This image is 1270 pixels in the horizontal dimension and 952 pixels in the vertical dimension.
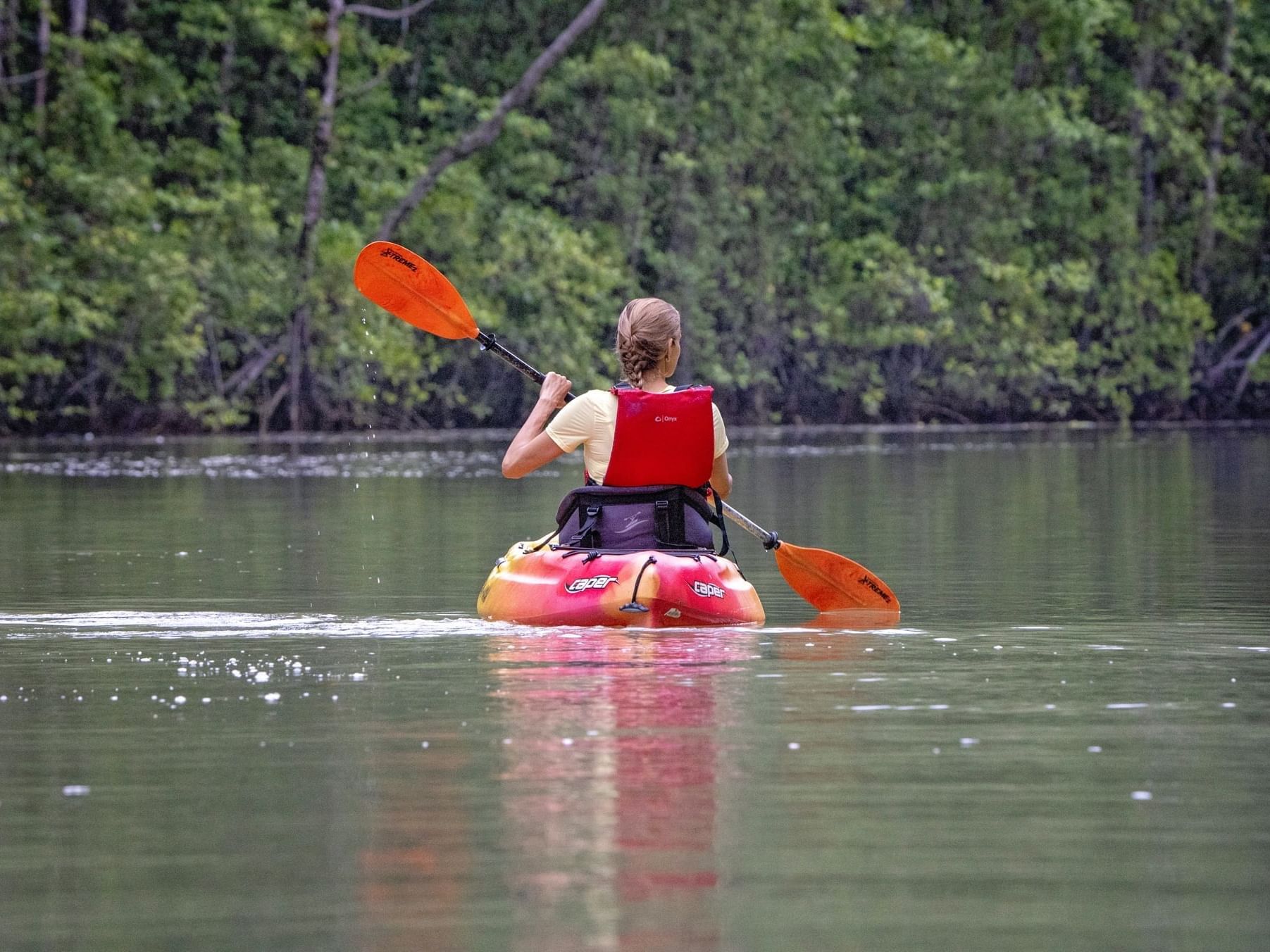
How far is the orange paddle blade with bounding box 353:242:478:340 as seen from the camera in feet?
39.2

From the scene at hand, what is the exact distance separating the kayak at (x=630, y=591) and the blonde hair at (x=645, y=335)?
648mm

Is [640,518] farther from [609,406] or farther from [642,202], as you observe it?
[642,202]

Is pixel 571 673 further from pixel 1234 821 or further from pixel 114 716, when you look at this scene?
pixel 1234 821

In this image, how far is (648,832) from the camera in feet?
16.9

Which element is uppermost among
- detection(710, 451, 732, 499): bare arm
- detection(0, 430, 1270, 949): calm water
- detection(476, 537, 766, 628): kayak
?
detection(710, 451, 732, 499): bare arm

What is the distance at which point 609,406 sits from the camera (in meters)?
9.51

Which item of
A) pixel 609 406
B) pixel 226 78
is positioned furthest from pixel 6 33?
pixel 609 406

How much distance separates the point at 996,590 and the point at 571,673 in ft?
12.1

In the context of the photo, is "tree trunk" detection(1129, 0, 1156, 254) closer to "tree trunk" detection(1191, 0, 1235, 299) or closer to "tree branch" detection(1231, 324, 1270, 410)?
"tree trunk" detection(1191, 0, 1235, 299)

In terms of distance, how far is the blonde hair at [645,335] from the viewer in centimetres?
939

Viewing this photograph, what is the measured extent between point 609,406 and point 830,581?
63.0 inches

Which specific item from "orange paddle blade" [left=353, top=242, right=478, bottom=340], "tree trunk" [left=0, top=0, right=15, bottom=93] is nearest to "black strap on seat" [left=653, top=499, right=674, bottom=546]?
"orange paddle blade" [left=353, top=242, right=478, bottom=340]

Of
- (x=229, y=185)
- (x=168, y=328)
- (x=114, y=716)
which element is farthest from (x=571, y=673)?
(x=229, y=185)

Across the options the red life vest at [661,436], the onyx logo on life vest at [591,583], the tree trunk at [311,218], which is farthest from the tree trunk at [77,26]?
the onyx logo on life vest at [591,583]
